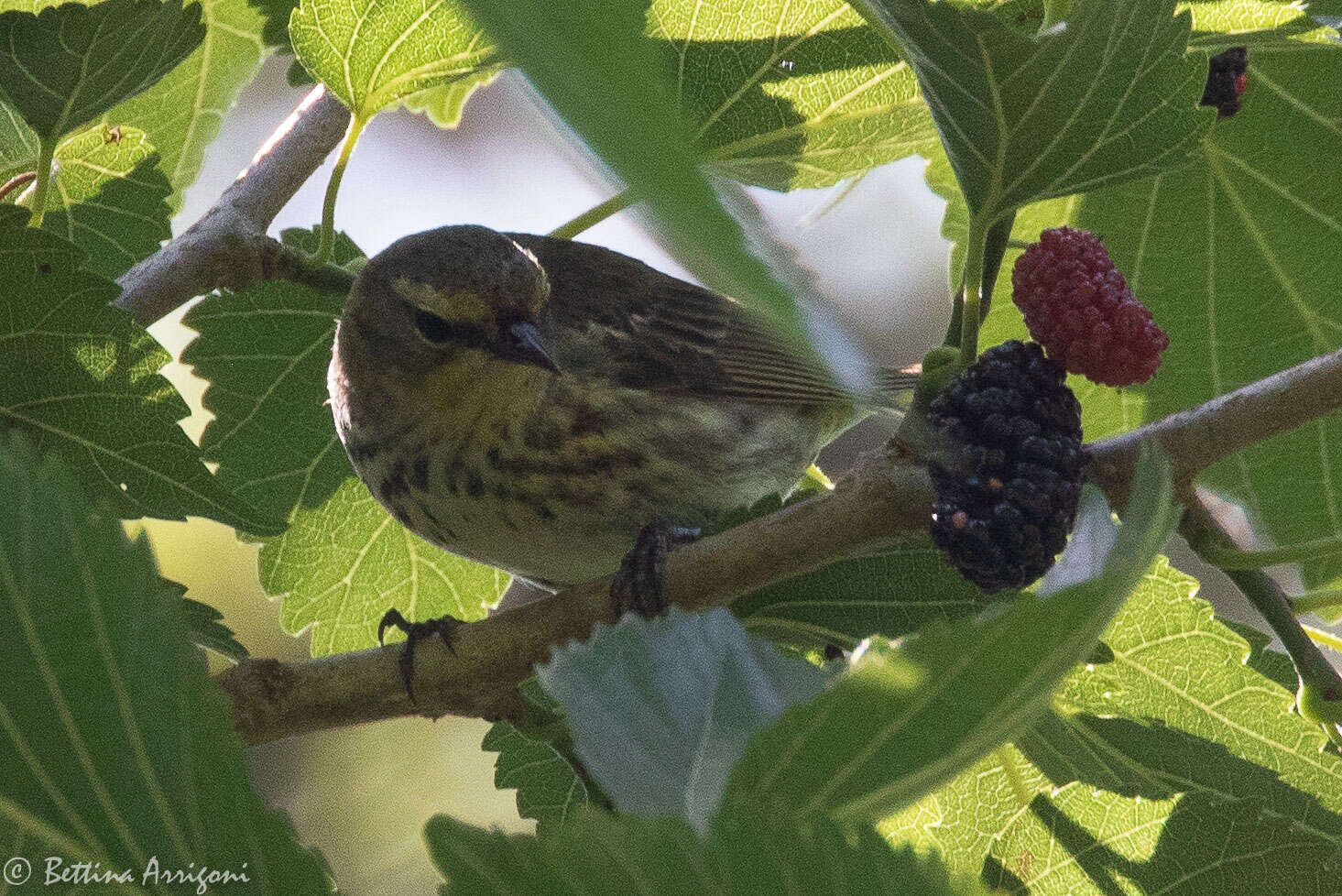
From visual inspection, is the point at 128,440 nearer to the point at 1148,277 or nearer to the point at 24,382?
the point at 24,382

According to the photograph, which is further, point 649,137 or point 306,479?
point 306,479

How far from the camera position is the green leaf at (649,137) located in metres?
0.33

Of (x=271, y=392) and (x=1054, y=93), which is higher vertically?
(x=271, y=392)

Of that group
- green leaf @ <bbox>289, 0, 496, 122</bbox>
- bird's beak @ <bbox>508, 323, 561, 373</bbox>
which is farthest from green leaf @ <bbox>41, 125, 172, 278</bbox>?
bird's beak @ <bbox>508, 323, 561, 373</bbox>

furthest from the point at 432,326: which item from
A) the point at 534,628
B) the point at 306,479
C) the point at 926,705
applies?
the point at 926,705

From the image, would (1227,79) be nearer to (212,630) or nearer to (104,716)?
(212,630)

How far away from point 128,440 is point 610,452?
997mm

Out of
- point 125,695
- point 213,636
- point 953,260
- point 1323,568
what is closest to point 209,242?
point 213,636

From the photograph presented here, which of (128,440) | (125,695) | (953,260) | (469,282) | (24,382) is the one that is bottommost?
(125,695)

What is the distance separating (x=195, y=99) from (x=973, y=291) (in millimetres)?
1432

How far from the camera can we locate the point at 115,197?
209cm

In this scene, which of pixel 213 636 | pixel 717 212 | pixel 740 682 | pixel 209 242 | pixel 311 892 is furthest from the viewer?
pixel 209 242

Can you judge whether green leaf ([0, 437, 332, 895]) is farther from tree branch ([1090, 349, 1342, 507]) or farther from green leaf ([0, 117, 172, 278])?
green leaf ([0, 117, 172, 278])

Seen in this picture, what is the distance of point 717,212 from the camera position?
335 millimetres
